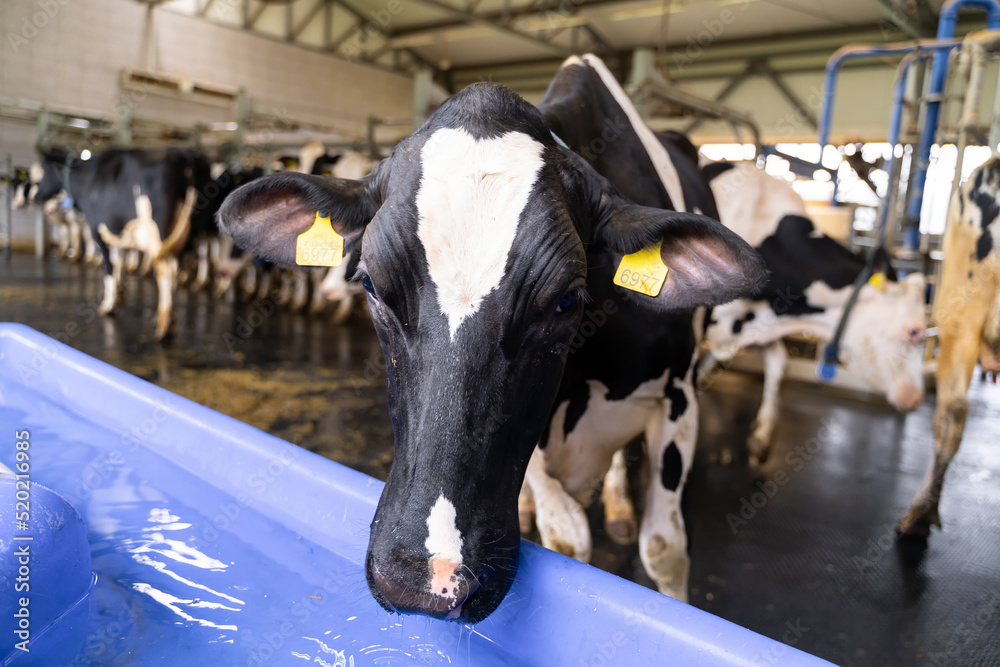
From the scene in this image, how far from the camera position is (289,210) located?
153 cm

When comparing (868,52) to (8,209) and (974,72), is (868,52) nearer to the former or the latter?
(974,72)

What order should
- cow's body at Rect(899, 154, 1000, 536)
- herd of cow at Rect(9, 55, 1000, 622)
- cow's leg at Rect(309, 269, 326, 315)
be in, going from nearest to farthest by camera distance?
herd of cow at Rect(9, 55, 1000, 622) < cow's body at Rect(899, 154, 1000, 536) < cow's leg at Rect(309, 269, 326, 315)

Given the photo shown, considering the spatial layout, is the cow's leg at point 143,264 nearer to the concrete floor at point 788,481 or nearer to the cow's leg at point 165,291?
the concrete floor at point 788,481

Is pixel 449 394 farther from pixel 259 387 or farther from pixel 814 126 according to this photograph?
pixel 814 126

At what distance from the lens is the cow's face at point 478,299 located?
988 millimetres

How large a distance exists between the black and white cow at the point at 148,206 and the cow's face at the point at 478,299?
518 cm

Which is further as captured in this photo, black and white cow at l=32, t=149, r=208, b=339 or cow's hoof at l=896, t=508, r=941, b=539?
black and white cow at l=32, t=149, r=208, b=339

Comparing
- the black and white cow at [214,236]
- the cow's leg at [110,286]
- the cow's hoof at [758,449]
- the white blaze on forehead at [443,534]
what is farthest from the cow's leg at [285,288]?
the white blaze on forehead at [443,534]

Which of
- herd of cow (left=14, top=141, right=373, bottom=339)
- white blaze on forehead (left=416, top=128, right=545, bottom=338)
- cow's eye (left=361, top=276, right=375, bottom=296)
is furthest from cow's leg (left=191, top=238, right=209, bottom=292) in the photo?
white blaze on forehead (left=416, top=128, right=545, bottom=338)

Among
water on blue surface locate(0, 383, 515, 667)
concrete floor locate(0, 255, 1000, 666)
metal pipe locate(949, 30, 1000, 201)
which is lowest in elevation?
→ concrete floor locate(0, 255, 1000, 666)

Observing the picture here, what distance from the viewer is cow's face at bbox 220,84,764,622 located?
Answer: 38.9 inches

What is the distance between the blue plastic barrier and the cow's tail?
164 inches

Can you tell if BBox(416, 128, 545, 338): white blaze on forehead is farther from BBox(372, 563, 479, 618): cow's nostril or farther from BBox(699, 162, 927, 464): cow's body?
BBox(699, 162, 927, 464): cow's body

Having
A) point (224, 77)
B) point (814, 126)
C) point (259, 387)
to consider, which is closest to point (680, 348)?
point (259, 387)
